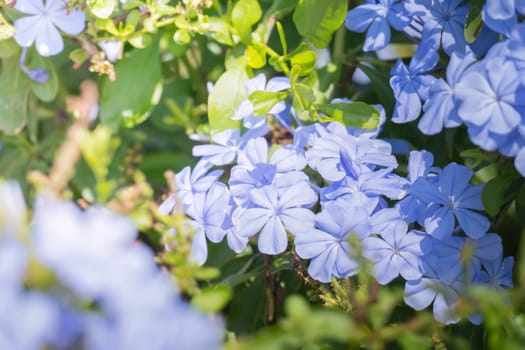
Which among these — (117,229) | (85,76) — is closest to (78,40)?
(85,76)

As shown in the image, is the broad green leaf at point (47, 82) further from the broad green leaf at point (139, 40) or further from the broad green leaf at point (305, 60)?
the broad green leaf at point (305, 60)

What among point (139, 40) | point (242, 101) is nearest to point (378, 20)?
point (242, 101)

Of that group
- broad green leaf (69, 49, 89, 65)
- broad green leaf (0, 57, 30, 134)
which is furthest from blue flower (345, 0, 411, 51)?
broad green leaf (0, 57, 30, 134)

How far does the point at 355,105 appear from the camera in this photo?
70 cm

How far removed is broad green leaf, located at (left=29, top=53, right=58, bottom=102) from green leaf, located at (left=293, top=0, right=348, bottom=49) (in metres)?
0.32

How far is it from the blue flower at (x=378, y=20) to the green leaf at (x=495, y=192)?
0.61ft

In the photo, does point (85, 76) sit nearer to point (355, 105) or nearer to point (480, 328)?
point (355, 105)

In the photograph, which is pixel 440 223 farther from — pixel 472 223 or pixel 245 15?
pixel 245 15

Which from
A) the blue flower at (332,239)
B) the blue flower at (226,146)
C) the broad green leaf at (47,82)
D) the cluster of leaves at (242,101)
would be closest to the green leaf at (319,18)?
the cluster of leaves at (242,101)

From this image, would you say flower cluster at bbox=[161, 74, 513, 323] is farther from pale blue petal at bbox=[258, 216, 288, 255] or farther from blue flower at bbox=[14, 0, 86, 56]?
blue flower at bbox=[14, 0, 86, 56]

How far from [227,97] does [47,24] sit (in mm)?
220

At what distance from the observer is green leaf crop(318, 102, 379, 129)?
69cm

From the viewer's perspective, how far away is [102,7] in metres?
0.75

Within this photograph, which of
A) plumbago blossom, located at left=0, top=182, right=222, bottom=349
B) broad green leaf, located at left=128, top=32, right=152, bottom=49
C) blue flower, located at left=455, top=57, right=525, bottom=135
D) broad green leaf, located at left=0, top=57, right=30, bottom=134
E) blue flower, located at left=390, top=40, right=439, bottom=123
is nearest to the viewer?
plumbago blossom, located at left=0, top=182, right=222, bottom=349
